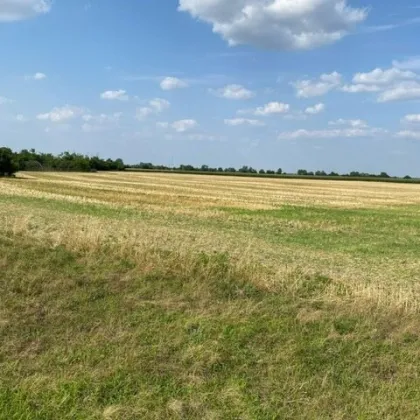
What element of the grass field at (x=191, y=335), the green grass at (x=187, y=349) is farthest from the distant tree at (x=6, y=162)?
the green grass at (x=187, y=349)

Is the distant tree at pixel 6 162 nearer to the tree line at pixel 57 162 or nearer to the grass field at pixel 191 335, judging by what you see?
the tree line at pixel 57 162

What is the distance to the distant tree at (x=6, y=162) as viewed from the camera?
202 feet

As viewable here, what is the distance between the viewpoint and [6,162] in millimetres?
62344

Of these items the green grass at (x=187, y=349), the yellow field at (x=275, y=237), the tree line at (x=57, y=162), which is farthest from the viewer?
the tree line at (x=57, y=162)

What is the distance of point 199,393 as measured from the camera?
5.40 m

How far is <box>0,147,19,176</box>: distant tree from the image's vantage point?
6162cm

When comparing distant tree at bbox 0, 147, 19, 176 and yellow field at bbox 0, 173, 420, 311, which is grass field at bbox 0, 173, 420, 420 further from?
distant tree at bbox 0, 147, 19, 176

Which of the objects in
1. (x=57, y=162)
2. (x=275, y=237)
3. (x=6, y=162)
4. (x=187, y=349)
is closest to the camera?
(x=187, y=349)

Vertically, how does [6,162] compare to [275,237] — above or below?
above

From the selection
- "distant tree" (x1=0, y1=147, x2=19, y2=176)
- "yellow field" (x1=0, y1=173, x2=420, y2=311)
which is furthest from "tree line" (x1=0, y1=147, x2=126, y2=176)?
"yellow field" (x1=0, y1=173, x2=420, y2=311)

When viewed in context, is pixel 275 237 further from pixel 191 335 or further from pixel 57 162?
pixel 57 162

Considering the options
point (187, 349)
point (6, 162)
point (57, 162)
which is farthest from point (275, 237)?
point (57, 162)

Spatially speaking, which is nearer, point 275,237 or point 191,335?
point 191,335

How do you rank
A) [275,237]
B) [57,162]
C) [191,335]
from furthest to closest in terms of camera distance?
1. [57,162]
2. [275,237]
3. [191,335]
